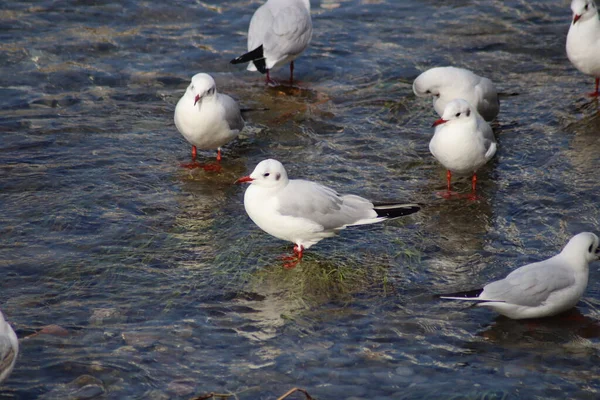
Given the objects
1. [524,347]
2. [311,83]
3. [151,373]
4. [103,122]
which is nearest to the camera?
[151,373]

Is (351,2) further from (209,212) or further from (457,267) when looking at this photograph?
(457,267)

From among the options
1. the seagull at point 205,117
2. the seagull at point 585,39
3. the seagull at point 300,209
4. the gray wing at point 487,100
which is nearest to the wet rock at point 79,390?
the seagull at point 300,209

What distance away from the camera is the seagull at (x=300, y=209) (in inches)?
271

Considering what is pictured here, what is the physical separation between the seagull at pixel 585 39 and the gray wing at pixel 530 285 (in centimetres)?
443

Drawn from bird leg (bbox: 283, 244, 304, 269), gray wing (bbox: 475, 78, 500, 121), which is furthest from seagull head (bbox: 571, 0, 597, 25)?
bird leg (bbox: 283, 244, 304, 269)

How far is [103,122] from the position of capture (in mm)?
9805

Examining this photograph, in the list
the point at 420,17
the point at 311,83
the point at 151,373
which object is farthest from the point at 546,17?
the point at 151,373

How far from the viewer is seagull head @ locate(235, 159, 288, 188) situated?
22.6ft

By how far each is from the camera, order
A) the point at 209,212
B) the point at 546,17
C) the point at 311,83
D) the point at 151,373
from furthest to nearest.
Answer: the point at 546,17, the point at 311,83, the point at 209,212, the point at 151,373

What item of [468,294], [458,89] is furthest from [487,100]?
[468,294]

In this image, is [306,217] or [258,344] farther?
[306,217]

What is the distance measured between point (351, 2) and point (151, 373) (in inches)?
363

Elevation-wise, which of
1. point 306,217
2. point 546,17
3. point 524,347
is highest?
point 546,17

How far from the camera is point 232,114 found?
29.6ft
